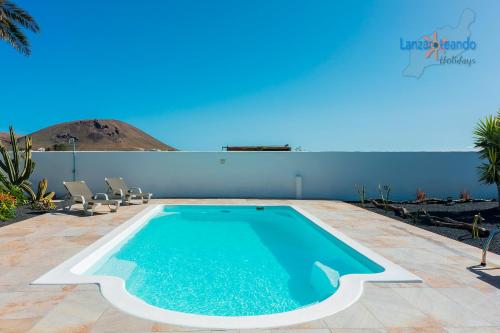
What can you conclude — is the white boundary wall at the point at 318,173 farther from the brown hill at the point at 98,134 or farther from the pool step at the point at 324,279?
the brown hill at the point at 98,134

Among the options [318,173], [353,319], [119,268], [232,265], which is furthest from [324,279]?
[318,173]

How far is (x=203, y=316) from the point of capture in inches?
116

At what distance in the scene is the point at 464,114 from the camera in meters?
11.4

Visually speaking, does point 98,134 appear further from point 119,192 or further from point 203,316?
point 203,316

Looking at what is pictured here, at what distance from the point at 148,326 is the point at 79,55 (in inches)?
824

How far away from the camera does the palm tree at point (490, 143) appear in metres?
9.18

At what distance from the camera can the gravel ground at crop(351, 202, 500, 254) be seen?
19.3 ft

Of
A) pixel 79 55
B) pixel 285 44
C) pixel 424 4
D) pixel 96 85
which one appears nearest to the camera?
pixel 424 4

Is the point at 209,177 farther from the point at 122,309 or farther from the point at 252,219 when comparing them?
the point at 122,309

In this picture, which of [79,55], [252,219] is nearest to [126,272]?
[252,219]

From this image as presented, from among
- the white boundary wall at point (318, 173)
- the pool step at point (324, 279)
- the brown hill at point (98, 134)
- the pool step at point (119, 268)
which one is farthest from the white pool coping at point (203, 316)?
the brown hill at point (98, 134)

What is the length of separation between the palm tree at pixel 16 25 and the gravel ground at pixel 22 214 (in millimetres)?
6321

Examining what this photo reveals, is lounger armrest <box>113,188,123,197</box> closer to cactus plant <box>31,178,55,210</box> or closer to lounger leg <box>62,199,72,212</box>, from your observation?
lounger leg <box>62,199,72,212</box>

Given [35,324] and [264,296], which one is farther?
[264,296]
